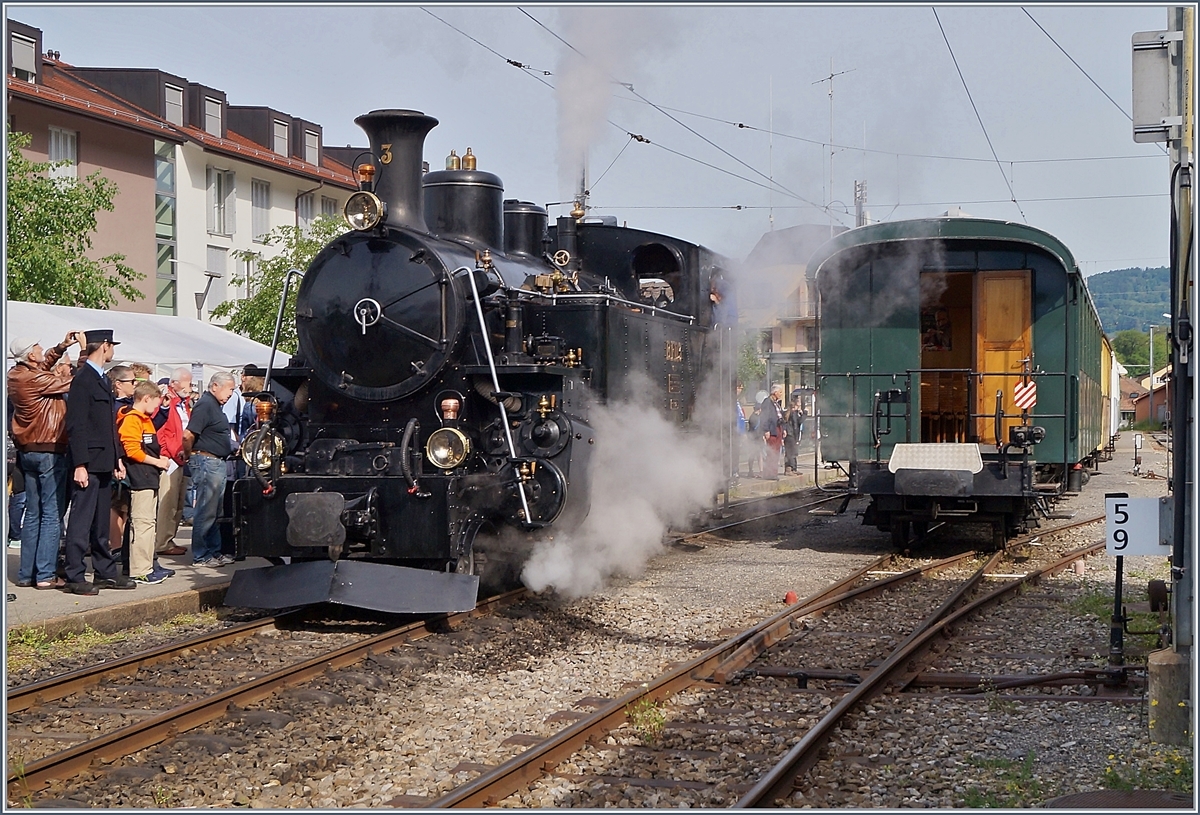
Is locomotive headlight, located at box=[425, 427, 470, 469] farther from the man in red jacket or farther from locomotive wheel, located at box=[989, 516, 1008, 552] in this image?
locomotive wheel, located at box=[989, 516, 1008, 552]

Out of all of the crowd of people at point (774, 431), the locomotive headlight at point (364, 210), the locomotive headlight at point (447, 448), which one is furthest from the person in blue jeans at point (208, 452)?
the crowd of people at point (774, 431)

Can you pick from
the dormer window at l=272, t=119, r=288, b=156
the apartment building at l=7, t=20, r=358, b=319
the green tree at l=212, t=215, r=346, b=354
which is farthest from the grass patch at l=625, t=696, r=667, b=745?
the dormer window at l=272, t=119, r=288, b=156

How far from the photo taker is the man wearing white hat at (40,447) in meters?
8.16

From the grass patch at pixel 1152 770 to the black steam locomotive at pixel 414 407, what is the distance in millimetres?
3642

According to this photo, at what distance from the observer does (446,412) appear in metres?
7.52

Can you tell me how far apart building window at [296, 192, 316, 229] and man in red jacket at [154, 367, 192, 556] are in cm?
2472

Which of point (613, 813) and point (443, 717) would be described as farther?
point (443, 717)

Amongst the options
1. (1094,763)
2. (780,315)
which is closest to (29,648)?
(1094,763)

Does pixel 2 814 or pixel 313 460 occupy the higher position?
pixel 313 460

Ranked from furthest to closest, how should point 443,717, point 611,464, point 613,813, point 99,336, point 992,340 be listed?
point 992,340 → point 611,464 → point 99,336 → point 443,717 → point 613,813

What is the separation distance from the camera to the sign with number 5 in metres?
5.37

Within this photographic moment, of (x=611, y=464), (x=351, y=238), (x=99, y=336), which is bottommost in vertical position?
(x=611, y=464)

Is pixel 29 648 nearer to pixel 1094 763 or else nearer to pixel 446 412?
pixel 446 412

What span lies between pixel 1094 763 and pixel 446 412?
4.24 metres
